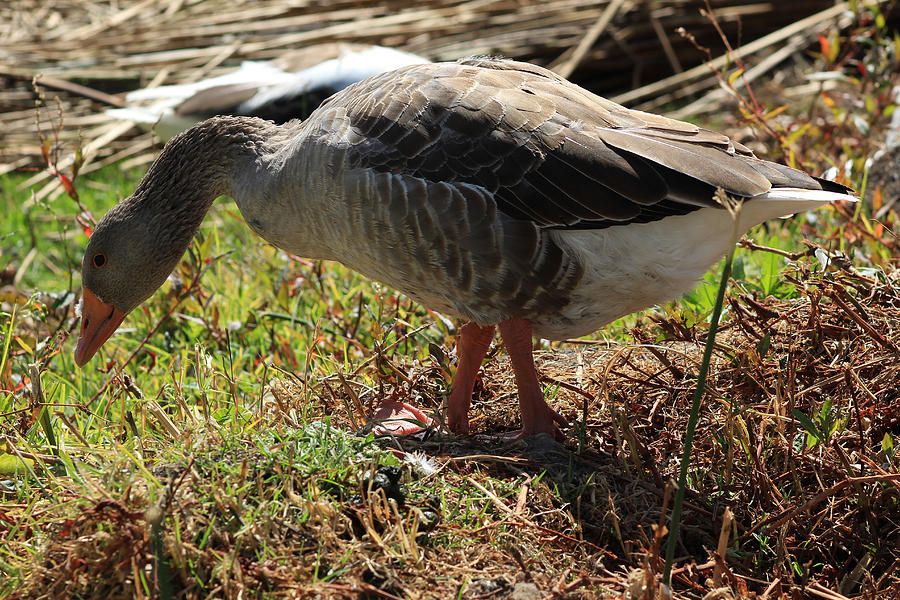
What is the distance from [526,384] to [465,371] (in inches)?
10.4

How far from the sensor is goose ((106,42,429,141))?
6.97 metres

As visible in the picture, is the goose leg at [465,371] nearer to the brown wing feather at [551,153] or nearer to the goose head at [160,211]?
the brown wing feather at [551,153]

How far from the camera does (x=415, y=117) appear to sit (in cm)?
339

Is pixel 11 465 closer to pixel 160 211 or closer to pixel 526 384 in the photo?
pixel 160 211

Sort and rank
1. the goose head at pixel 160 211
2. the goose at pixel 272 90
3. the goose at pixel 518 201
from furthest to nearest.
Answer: the goose at pixel 272 90, the goose head at pixel 160 211, the goose at pixel 518 201

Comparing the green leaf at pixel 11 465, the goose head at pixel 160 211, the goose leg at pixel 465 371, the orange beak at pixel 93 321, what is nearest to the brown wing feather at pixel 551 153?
the goose leg at pixel 465 371

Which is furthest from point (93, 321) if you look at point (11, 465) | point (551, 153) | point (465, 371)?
point (551, 153)

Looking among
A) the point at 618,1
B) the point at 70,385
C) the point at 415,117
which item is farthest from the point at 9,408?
the point at 618,1

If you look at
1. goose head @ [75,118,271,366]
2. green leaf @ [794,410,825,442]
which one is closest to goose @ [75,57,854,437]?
goose head @ [75,118,271,366]

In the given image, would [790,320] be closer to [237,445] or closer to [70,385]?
[237,445]

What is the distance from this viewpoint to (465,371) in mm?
3586

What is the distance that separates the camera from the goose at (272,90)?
22.9 ft

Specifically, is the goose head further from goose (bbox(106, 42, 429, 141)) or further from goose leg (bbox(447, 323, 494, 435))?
goose (bbox(106, 42, 429, 141))

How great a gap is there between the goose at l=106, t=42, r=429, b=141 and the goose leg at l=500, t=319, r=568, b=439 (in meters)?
3.65
